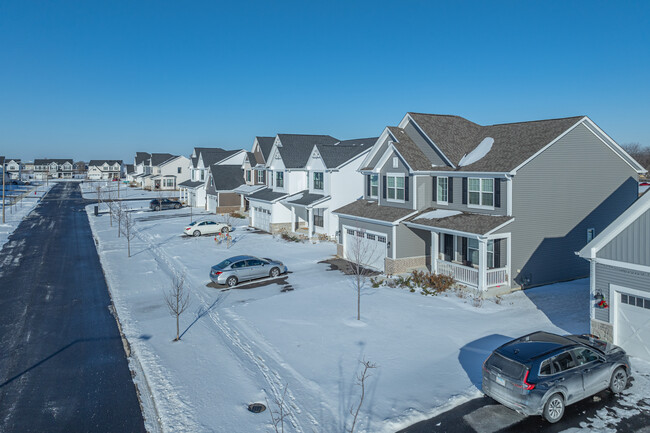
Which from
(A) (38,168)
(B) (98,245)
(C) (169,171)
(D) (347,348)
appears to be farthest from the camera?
(A) (38,168)

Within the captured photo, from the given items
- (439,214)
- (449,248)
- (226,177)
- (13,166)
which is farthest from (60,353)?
(13,166)

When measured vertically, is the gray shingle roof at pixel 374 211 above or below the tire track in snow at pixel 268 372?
above

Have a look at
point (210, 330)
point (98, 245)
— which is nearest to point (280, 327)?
point (210, 330)

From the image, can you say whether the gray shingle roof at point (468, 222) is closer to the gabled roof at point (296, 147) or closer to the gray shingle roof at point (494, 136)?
the gray shingle roof at point (494, 136)

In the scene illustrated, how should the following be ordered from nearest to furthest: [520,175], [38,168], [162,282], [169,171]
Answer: [520,175] → [162,282] → [169,171] → [38,168]

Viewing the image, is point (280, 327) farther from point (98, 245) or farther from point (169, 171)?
point (169, 171)

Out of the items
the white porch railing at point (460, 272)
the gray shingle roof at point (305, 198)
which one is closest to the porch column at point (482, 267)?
the white porch railing at point (460, 272)

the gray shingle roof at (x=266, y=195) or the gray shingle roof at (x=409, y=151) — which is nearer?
the gray shingle roof at (x=409, y=151)
